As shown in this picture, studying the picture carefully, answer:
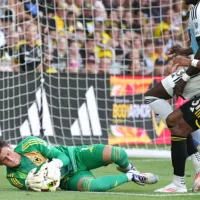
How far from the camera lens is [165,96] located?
296 inches

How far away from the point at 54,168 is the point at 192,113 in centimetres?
132

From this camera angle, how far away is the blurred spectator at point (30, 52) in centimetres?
1366

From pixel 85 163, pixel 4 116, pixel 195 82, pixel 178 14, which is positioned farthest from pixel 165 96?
pixel 178 14

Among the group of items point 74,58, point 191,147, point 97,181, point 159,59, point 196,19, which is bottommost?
point 159,59

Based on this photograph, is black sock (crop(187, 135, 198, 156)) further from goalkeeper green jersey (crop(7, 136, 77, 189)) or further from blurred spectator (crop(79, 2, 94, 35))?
blurred spectator (crop(79, 2, 94, 35))

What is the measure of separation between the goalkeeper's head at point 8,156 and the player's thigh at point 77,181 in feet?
1.75

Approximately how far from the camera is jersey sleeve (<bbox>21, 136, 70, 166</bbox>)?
719 centimetres

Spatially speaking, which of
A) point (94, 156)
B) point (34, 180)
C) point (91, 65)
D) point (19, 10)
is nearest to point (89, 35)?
point (91, 65)

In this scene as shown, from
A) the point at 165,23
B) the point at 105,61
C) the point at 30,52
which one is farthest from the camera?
the point at 165,23

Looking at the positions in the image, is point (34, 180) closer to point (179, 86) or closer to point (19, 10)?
point (179, 86)

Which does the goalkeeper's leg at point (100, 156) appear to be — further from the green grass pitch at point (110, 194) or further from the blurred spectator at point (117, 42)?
the blurred spectator at point (117, 42)

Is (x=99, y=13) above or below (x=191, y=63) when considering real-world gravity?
below

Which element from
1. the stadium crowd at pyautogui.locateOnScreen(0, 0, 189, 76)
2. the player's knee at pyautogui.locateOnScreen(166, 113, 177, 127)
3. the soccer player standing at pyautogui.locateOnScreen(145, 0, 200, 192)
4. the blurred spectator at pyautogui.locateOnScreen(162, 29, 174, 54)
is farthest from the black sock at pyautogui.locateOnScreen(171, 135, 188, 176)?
the blurred spectator at pyautogui.locateOnScreen(162, 29, 174, 54)

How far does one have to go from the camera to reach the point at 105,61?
1479 cm
